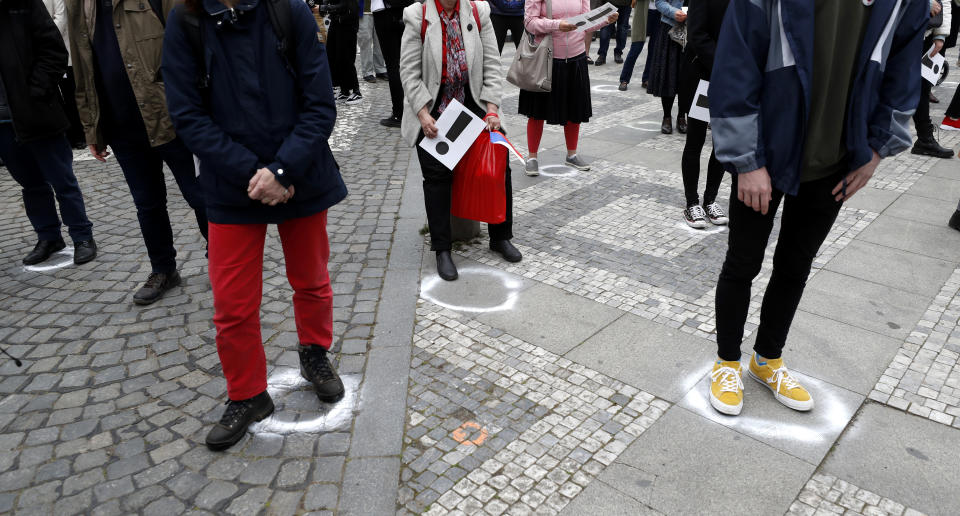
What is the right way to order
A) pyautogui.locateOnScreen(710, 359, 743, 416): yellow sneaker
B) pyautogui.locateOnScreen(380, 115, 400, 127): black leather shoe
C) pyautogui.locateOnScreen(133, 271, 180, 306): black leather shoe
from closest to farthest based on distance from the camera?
pyautogui.locateOnScreen(710, 359, 743, 416): yellow sneaker < pyautogui.locateOnScreen(133, 271, 180, 306): black leather shoe < pyautogui.locateOnScreen(380, 115, 400, 127): black leather shoe

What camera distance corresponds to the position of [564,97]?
6320mm

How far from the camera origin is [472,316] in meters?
4.05

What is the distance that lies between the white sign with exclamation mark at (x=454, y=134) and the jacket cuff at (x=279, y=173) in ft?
5.76

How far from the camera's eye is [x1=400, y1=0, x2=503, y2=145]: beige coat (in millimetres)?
4281

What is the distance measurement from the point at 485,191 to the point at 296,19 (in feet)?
6.56

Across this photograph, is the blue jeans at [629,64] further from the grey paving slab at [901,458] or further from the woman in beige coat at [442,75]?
the grey paving slab at [901,458]

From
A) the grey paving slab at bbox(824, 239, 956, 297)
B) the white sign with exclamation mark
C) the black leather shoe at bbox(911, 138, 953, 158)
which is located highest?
the white sign with exclamation mark

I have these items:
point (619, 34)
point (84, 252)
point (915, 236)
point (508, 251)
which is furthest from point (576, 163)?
point (619, 34)

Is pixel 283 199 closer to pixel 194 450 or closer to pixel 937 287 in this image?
pixel 194 450

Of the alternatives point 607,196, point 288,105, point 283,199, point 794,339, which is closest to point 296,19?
point 288,105

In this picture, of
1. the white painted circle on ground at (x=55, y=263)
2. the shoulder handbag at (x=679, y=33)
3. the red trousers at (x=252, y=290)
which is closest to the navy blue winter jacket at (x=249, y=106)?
the red trousers at (x=252, y=290)

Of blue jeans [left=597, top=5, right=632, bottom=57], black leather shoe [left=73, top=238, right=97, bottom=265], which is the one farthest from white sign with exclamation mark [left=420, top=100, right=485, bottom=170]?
blue jeans [left=597, top=5, right=632, bottom=57]

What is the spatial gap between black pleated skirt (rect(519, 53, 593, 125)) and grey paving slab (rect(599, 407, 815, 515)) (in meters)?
3.89

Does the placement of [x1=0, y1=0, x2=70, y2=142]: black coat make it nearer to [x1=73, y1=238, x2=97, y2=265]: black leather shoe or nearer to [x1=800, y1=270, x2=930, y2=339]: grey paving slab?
[x1=73, y1=238, x2=97, y2=265]: black leather shoe
